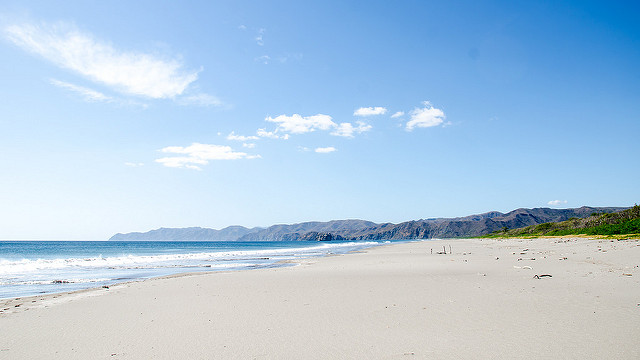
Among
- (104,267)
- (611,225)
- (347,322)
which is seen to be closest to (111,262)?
(104,267)

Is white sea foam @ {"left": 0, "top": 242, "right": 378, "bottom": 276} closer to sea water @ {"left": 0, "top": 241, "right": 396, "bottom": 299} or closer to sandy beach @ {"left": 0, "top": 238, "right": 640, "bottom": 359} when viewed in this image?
sea water @ {"left": 0, "top": 241, "right": 396, "bottom": 299}

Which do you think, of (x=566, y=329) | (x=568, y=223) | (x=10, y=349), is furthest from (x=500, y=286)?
(x=568, y=223)

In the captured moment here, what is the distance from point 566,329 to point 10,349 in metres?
9.42

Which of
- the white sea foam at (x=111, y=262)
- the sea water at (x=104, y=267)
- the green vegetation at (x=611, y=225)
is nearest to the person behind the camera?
the sea water at (x=104, y=267)

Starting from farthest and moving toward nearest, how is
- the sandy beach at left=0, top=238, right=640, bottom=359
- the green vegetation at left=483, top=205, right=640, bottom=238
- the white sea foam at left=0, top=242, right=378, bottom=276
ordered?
the green vegetation at left=483, top=205, right=640, bottom=238 < the white sea foam at left=0, top=242, right=378, bottom=276 < the sandy beach at left=0, top=238, right=640, bottom=359

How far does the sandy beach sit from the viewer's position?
5199 mm

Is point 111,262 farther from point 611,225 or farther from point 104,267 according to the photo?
point 611,225

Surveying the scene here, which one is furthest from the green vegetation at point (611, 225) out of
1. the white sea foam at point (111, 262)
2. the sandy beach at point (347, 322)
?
the white sea foam at point (111, 262)

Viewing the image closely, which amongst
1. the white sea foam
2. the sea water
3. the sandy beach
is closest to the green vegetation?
the sandy beach

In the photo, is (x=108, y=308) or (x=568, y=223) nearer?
(x=108, y=308)

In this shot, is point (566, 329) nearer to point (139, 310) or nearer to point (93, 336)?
point (93, 336)

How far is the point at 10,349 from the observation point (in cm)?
586

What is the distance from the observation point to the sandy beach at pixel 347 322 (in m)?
5.20

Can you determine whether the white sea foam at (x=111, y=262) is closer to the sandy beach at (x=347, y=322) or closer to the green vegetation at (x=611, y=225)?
the sandy beach at (x=347, y=322)
